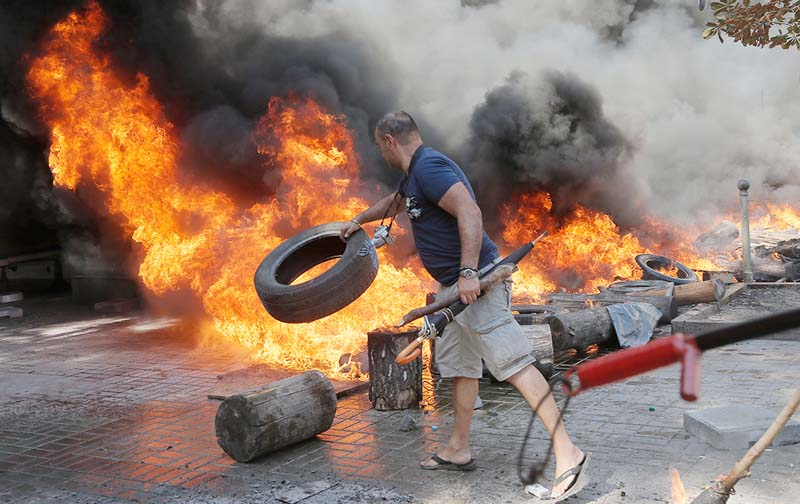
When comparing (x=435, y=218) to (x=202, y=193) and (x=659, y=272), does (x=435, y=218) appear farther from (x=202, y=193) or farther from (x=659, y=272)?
(x=659, y=272)

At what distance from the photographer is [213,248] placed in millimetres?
9609

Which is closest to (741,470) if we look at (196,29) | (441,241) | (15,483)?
(441,241)

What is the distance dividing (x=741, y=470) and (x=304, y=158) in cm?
836

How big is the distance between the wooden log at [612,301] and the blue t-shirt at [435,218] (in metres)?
5.46

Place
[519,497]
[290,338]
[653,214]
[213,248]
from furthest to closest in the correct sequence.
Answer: [653,214] < [213,248] < [290,338] < [519,497]

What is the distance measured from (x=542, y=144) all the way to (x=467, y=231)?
11.5 m

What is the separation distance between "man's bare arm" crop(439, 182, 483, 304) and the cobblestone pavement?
3.69 feet

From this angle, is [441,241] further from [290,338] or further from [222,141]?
[222,141]

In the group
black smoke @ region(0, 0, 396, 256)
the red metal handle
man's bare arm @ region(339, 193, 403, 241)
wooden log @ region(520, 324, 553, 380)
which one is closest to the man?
man's bare arm @ region(339, 193, 403, 241)

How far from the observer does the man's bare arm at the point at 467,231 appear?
14.0 feet

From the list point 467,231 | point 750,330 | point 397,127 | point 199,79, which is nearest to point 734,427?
point 467,231

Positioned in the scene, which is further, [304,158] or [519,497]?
[304,158]

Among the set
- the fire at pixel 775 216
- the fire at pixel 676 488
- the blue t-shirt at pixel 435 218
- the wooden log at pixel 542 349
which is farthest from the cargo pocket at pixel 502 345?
the fire at pixel 775 216

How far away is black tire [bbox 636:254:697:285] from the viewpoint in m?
11.6
